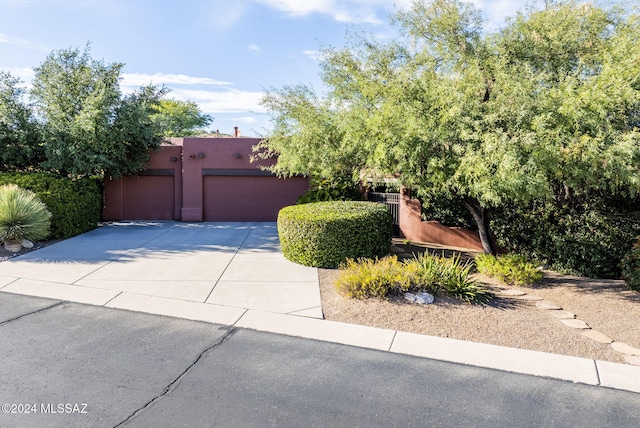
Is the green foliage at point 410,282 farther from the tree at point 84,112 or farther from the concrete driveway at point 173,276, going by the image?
the tree at point 84,112

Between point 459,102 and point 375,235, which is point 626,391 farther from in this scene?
point 375,235

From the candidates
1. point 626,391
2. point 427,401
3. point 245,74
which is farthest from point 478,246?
point 245,74

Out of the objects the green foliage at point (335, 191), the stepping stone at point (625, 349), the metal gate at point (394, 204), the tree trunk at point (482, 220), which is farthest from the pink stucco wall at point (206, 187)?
the stepping stone at point (625, 349)

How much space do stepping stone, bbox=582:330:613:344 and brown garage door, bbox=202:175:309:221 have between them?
12778mm

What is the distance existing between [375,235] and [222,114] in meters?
40.2

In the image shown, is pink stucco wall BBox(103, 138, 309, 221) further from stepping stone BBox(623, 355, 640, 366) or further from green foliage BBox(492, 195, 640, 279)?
stepping stone BBox(623, 355, 640, 366)

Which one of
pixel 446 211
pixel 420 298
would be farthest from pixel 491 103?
pixel 446 211

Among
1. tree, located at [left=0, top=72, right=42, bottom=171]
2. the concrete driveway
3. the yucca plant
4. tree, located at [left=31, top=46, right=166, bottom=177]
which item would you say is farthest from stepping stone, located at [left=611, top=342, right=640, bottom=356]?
tree, located at [left=0, top=72, right=42, bottom=171]

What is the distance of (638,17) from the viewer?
795cm

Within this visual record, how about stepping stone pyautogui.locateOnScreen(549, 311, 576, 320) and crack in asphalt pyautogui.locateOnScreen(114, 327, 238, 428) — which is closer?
crack in asphalt pyautogui.locateOnScreen(114, 327, 238, 428)

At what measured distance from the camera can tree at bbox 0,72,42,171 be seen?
1376 cm

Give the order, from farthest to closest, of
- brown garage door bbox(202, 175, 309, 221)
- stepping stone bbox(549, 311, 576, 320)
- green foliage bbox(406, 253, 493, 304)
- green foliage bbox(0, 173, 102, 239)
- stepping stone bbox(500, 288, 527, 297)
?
Answer: brown garage door bbox(202, 175, 309, 221), green foliage bbox(0, 173, 102, 239), stepping stone bbox(500, 288, 527, 297), green foliage bbox(406, 253, 493, 304), stepping stone bbox(549, 311, 576, 320)

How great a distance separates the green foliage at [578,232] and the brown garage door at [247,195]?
9.31 meters

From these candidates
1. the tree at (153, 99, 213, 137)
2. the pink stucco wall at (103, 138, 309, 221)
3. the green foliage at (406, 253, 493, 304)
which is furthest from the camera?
the tree at (153, 99, 213, 137)
